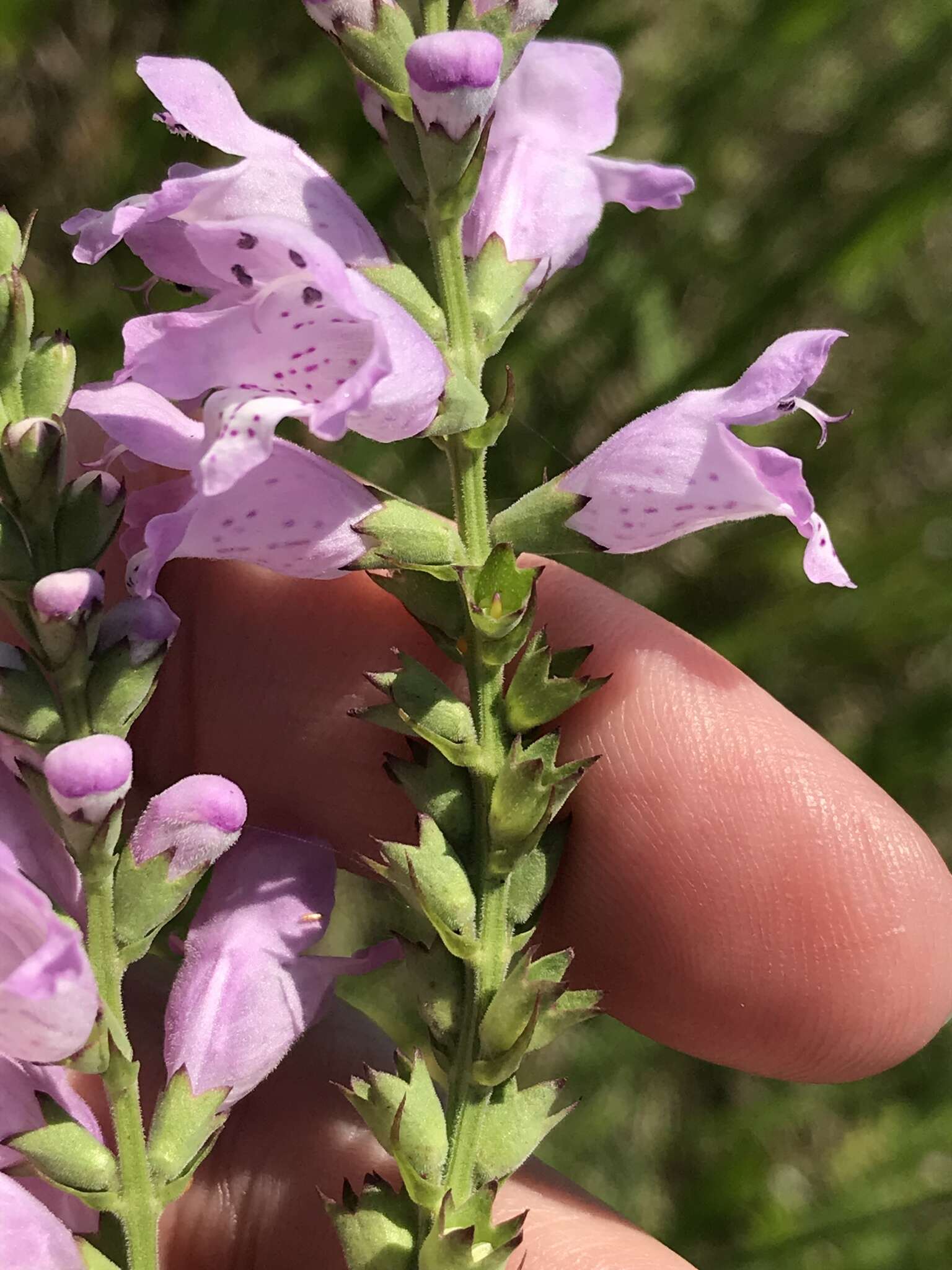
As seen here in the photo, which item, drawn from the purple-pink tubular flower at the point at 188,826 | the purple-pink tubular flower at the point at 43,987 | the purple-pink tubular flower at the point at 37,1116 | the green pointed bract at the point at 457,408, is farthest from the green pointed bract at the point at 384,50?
the purple-pink tubular flower at the point at 37,1116

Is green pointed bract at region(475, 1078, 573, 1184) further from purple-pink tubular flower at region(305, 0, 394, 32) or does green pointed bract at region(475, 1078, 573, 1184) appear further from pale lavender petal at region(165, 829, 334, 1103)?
purple-pink tubular flower at region(305, 0, 394, 32)

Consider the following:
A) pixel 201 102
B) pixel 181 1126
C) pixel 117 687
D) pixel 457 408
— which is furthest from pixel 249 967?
pixel 201 102

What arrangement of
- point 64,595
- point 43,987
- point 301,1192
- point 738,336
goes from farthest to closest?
point 738,336 < point 301,1192 < point 64,595 < point 43,987

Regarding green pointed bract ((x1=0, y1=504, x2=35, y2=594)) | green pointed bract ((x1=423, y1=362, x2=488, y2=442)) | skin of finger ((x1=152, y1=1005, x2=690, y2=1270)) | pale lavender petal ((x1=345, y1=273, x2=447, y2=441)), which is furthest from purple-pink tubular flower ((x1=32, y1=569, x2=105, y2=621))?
skin of finger ((x1=152, y1=1005, x2=690, y2=1270))

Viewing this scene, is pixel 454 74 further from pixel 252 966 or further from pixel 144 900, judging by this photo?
pixel 252 966

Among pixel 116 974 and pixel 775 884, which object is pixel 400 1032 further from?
pixel 116 974

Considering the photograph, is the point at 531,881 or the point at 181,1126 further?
the point at 531,881

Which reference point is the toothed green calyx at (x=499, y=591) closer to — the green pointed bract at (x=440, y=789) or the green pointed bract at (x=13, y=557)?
the green pointed bract at (x=440, y=789)
